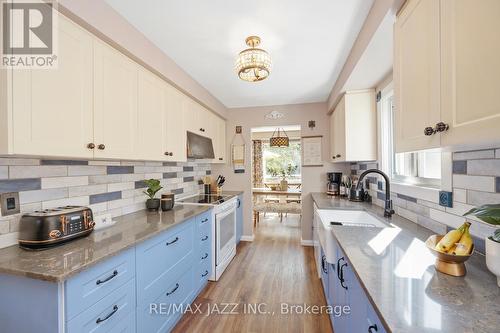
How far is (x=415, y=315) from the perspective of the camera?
1.92ft

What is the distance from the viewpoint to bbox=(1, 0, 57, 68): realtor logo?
91cm

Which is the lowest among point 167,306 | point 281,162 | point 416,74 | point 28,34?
point 167,306

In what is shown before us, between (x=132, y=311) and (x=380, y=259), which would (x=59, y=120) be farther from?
(x=380, y=259)

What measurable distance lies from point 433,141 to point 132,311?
69.4 inches

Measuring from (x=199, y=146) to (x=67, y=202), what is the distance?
1.44 meters

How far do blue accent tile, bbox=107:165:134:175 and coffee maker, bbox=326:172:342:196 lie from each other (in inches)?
101

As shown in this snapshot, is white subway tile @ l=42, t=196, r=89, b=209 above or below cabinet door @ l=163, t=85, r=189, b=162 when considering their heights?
below

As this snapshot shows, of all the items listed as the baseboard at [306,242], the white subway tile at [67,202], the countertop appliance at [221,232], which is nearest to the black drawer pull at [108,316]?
the white subway tile at [67,202]

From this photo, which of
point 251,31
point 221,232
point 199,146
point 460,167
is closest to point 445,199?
point 460,167

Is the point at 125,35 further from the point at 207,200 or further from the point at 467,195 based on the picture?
the point at 467,195

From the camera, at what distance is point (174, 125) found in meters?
2.12

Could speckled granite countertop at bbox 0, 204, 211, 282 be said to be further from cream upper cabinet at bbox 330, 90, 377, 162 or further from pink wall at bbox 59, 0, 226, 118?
cream upper cabinet at bbox 330, 90, 377, 162

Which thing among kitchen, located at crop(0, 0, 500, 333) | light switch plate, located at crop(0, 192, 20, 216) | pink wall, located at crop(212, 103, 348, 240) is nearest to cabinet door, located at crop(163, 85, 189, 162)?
kitchen, located at crop(0, 0, 500, 333)

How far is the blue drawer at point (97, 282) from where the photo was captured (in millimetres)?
874
